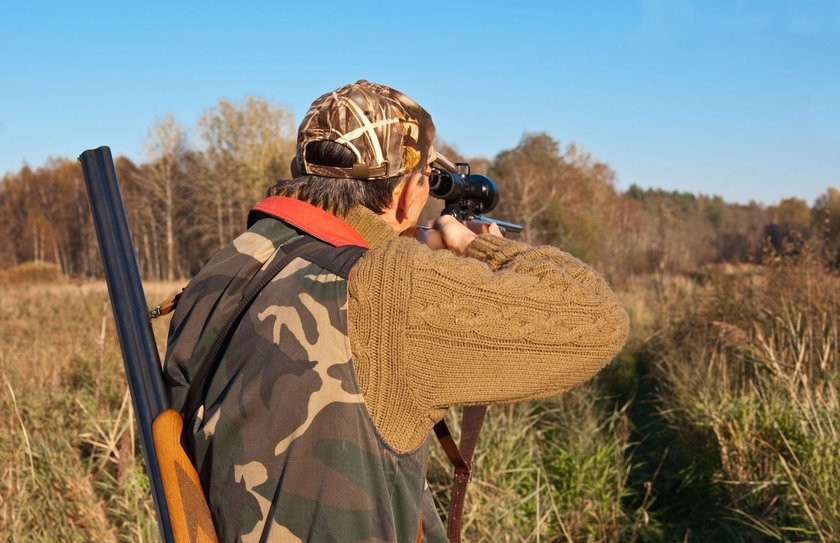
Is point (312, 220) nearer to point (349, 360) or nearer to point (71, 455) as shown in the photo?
point (349, 360)

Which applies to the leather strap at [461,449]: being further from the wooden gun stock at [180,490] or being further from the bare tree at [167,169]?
the bare tree at [167,169]

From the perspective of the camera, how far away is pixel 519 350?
1.42 m

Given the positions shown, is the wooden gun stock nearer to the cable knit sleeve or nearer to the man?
the man

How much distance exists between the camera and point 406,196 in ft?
5.72

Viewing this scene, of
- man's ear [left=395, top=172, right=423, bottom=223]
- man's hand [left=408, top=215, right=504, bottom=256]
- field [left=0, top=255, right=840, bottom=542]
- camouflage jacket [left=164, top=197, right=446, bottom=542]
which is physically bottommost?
field [left=0, top=255, right=840, bottom=542]

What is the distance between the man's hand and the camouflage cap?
0.65 feet

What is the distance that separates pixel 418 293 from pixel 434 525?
76cm

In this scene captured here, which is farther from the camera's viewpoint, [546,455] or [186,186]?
[186,186]

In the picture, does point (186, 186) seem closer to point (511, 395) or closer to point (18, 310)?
point (18, 310)

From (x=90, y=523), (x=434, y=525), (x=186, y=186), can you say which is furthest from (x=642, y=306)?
(x=186, y=186)

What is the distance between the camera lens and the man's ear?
1736 millimetres

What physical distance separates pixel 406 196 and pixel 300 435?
65 cm

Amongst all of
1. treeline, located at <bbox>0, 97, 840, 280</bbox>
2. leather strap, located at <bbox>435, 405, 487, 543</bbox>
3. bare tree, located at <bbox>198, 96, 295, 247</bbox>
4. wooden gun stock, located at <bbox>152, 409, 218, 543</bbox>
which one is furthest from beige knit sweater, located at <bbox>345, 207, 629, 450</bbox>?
bare tree, located at <bbox>198, 96, 295, 247</bbox>

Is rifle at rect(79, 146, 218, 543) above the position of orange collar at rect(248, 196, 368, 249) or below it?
below
